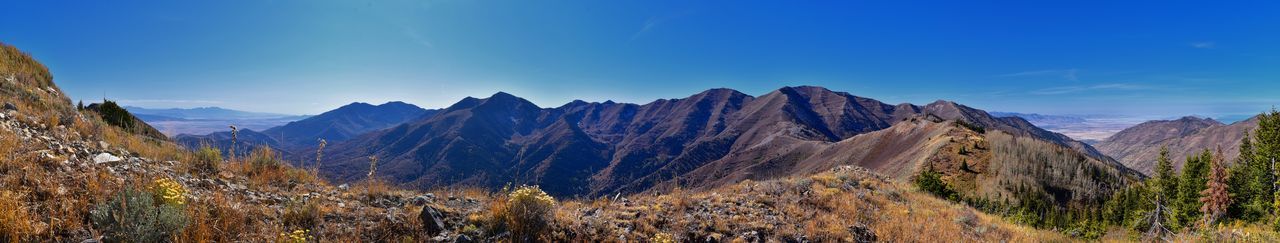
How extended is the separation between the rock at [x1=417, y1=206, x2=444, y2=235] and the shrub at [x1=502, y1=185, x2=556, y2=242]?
2.94 feet

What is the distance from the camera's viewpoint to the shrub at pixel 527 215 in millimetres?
6797

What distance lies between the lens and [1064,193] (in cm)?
4731

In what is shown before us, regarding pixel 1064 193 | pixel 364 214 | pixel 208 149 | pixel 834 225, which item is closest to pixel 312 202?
pixel 364 214

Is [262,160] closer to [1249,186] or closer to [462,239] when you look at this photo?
[462,239]

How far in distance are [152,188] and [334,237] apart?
6.56 ft

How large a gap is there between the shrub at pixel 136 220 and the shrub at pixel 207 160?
11.2ft

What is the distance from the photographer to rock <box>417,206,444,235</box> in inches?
260

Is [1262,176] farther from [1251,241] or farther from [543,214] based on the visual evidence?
[543,214]

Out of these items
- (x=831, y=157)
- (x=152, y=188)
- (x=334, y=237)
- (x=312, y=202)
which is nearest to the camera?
(x=152, y=188)

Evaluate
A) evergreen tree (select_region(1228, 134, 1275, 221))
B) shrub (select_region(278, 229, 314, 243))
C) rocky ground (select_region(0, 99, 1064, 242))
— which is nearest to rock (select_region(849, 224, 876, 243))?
rocky ground (select_region(0, 99, 1064, 242))

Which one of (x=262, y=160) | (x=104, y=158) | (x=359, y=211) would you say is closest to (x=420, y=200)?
(x=359, y=211)

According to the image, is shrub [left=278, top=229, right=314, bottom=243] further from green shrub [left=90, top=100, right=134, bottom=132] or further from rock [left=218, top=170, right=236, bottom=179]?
green shrub [left=90, top=100, right=134, bottom=132]

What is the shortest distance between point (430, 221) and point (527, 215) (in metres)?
1.34

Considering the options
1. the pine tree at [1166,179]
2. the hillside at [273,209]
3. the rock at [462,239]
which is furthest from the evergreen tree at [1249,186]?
the rock at [462,239]
